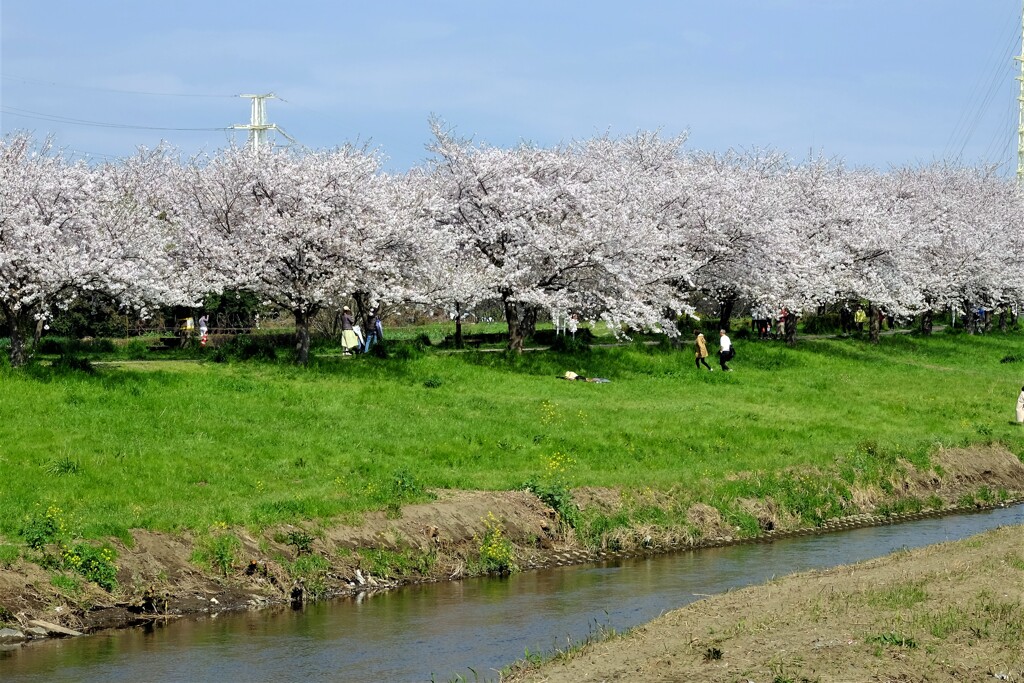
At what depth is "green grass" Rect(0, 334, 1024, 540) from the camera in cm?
2944

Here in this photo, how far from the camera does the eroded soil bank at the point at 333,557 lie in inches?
923

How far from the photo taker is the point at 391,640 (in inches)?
867

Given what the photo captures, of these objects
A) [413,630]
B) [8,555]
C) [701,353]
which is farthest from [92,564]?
[701,353]

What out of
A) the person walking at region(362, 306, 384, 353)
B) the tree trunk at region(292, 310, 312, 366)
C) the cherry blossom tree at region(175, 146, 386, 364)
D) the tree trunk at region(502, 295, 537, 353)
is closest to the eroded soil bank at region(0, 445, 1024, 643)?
the tree trunk at region(292, 310, 312, 366)

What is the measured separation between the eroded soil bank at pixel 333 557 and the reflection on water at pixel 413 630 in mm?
711

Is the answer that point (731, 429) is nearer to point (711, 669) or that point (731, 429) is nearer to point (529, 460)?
point (529, 460)

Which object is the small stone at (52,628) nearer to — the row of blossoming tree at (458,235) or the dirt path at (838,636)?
the dirt path at (838,636)

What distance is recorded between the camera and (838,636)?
18.3 metres

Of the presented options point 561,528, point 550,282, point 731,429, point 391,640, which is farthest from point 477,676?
point 550,282

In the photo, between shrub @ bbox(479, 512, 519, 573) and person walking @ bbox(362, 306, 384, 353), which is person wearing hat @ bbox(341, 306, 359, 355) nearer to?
person walking @ bbox(362, 306, 384, 353)

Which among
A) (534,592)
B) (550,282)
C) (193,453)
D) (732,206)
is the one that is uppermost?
(732,206)

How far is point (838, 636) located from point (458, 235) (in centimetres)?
3833

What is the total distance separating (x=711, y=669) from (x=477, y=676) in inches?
155

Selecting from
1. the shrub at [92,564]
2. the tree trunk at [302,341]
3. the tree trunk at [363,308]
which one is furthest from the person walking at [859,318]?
the shrub at [92,564]
